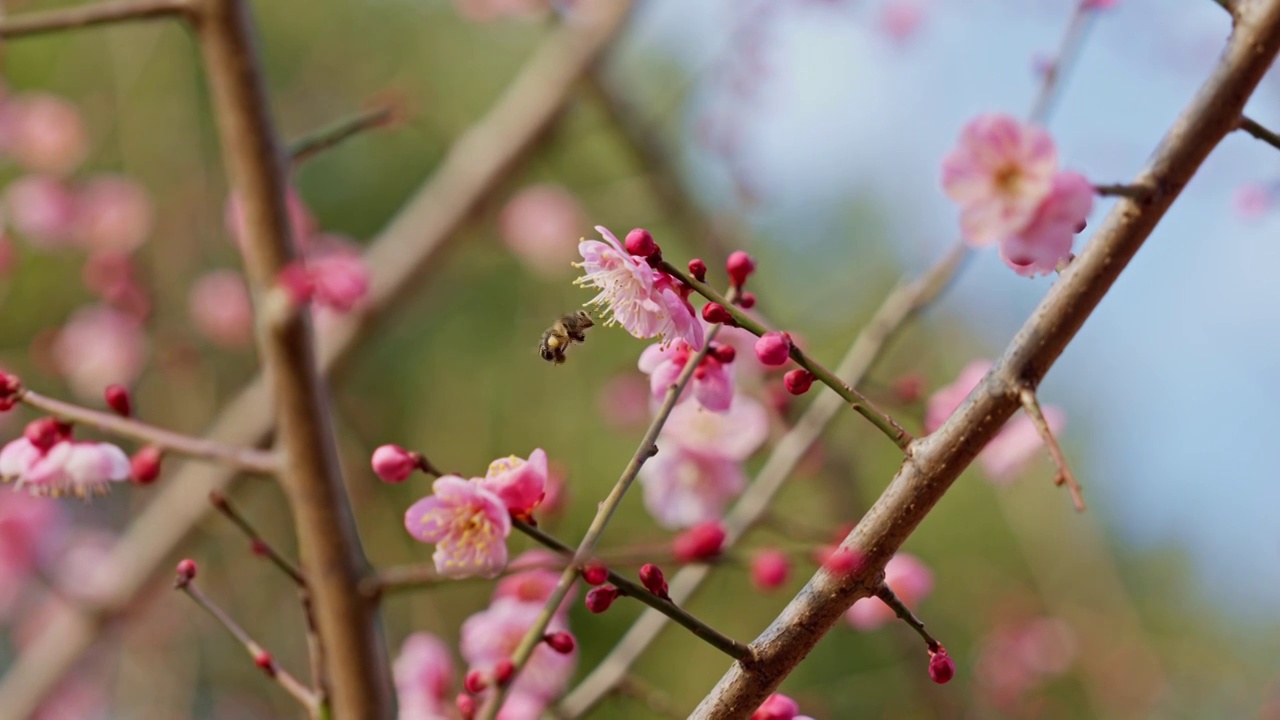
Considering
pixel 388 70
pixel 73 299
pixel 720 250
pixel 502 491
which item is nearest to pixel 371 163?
pixel 388 70

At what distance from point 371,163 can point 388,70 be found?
2.45ft

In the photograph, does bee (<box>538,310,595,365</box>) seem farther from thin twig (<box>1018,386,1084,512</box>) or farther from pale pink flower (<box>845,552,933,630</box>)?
pale pink flower (<box>845,552,933,630</box>)

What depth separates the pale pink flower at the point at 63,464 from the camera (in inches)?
33.7

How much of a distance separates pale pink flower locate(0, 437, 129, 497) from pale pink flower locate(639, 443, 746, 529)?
0.56m

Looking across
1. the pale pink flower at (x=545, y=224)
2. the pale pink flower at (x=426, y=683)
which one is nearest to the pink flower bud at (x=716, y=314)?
the pale pink flower at (x=426, y=683)

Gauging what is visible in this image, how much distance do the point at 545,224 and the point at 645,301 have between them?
3593 mm

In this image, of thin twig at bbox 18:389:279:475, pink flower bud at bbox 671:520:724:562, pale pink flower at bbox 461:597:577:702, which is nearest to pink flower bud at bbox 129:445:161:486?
thin twig at bbox 18:389:279:475

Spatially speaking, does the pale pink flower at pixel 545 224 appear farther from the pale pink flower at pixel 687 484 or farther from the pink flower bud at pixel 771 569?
the pink flower bud at pixel 771 569

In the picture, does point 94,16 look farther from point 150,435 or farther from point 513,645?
point 513,645

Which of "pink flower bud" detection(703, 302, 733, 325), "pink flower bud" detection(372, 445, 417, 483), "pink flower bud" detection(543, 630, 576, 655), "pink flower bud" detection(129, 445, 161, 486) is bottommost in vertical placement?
"pink flower bud" detection(129, 445, 161, 486)

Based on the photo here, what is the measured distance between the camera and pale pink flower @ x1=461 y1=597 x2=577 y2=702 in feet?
3.61

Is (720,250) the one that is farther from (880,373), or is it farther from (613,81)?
(880,373)

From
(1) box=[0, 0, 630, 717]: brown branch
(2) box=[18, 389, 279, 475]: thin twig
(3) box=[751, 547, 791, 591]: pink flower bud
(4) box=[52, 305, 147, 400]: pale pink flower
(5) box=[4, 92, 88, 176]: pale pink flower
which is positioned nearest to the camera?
(2) box=[18, 389, 279, 475]: thin twig

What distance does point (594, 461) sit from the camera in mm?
4875
